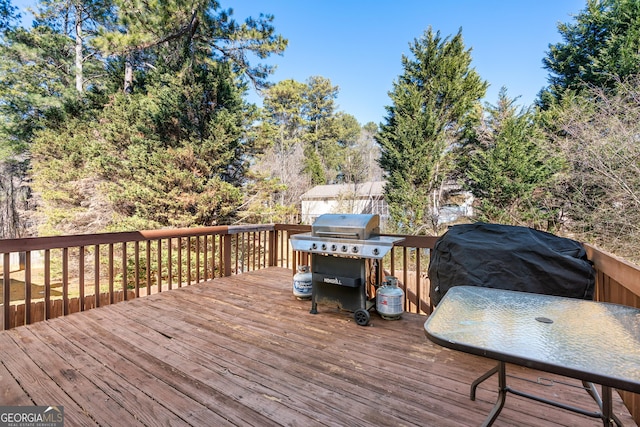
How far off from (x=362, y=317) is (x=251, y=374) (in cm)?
107

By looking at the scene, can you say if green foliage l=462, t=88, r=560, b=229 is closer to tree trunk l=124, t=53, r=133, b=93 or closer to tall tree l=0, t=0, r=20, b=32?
tree trunk l=124, t=53, r=133, b=93

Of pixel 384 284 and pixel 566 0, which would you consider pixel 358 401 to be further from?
pixel 566 0

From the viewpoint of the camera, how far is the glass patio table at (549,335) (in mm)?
804

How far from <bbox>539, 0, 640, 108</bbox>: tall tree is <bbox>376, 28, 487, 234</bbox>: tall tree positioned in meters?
2.46

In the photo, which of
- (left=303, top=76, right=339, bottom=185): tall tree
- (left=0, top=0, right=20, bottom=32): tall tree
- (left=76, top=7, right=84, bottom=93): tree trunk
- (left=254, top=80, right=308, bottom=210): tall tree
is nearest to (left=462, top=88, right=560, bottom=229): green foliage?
(left=254, top=80, right=308, bottom=210): tall tree

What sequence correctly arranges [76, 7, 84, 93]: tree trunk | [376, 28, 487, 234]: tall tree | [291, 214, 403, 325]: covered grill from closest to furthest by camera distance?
[291, 214, 403, 325]: covered grill, [76, 7, 84, 93]: tree trunk, [376, 28, 487, 234]: tall tree

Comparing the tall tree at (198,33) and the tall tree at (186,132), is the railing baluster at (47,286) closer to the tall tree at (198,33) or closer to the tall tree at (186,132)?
the tall tree at (186,132)

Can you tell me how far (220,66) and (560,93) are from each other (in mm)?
11052

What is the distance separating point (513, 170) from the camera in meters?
9.50

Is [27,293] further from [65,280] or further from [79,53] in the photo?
[79,53]

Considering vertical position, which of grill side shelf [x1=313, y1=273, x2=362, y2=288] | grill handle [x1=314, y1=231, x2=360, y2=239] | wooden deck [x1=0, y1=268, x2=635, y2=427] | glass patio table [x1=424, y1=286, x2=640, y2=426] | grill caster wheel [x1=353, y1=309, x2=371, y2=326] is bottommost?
A: wooden deck [x1=0, y1=268, x2=635, y2=427]

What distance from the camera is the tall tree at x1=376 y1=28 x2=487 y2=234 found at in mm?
10969

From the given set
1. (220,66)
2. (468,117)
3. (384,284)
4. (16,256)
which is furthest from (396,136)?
(16,256)

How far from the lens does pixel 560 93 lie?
10.2 metres
